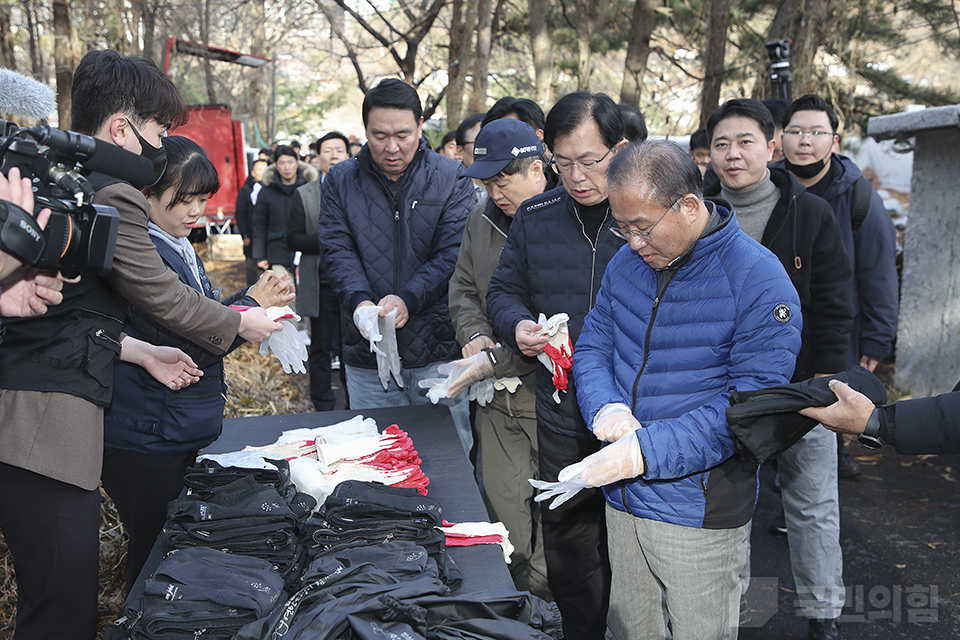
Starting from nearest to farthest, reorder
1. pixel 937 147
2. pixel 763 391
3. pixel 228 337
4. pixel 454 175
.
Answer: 1. pixel 763 391
2. pixel 228 337
3. pixel 454 175
4. pixel 937 147

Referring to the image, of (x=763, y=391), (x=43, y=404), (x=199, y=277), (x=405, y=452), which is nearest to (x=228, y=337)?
(x=199, y=277)

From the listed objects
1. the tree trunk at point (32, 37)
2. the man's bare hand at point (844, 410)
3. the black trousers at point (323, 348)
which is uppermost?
the tree trunk at point (32, 37)

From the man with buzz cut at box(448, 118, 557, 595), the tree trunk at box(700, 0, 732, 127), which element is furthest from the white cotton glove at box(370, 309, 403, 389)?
the tree trunk at box(700, 0, 732, 127)

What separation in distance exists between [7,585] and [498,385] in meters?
2.34

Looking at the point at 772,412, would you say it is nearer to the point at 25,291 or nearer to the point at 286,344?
the point at 286,344

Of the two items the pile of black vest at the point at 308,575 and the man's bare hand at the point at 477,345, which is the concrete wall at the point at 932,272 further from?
the pile of black vest at the point at 308,575

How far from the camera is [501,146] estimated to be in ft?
10.0

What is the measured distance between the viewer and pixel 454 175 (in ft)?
12.4

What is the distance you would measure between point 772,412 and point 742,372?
158 mm

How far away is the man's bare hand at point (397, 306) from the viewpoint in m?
3.45

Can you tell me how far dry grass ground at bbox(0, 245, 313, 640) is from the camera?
10.4ft

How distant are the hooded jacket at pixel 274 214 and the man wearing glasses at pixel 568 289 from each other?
4862mm

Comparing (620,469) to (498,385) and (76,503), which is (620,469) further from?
(76,503)

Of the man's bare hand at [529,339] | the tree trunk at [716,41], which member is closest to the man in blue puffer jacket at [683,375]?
the man's bare hand at [529,339]
